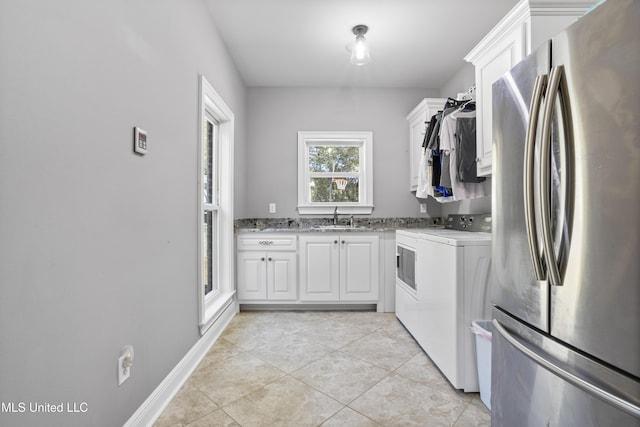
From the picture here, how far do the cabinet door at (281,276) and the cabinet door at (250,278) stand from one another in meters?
0.06

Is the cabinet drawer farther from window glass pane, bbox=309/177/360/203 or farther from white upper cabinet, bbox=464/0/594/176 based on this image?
white upper cabinet, bbox=464/0/594/176

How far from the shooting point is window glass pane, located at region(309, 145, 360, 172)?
382cm

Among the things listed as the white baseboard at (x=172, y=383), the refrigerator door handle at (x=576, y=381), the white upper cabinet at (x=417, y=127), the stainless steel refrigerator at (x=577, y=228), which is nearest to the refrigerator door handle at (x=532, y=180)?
the stainless steel refrigerator at (x=577, y=228)

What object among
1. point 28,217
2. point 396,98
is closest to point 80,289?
point 28,217

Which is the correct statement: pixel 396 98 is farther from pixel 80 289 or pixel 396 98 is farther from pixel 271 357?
pixel 80 289

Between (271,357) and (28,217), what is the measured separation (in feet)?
5.63

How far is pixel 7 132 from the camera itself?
0.79 m

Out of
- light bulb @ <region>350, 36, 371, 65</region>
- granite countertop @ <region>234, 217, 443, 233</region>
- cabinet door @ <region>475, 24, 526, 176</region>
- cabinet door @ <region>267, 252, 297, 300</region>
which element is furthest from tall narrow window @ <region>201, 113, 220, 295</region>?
cabinet door @ <region>475, 24, 526, 176</region>

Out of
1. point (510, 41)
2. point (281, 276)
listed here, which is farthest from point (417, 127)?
point (281, 276)

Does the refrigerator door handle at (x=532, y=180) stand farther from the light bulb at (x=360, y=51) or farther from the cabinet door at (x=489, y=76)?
the light bulb at (x=360, y=51)

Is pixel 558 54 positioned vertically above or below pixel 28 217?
above

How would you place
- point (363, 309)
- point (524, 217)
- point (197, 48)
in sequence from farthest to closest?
point (363, 309)
point (197, 48)
point (524, 217)

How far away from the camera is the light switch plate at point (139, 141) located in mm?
1346

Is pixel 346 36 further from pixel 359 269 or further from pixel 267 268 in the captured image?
pixel 267 268
